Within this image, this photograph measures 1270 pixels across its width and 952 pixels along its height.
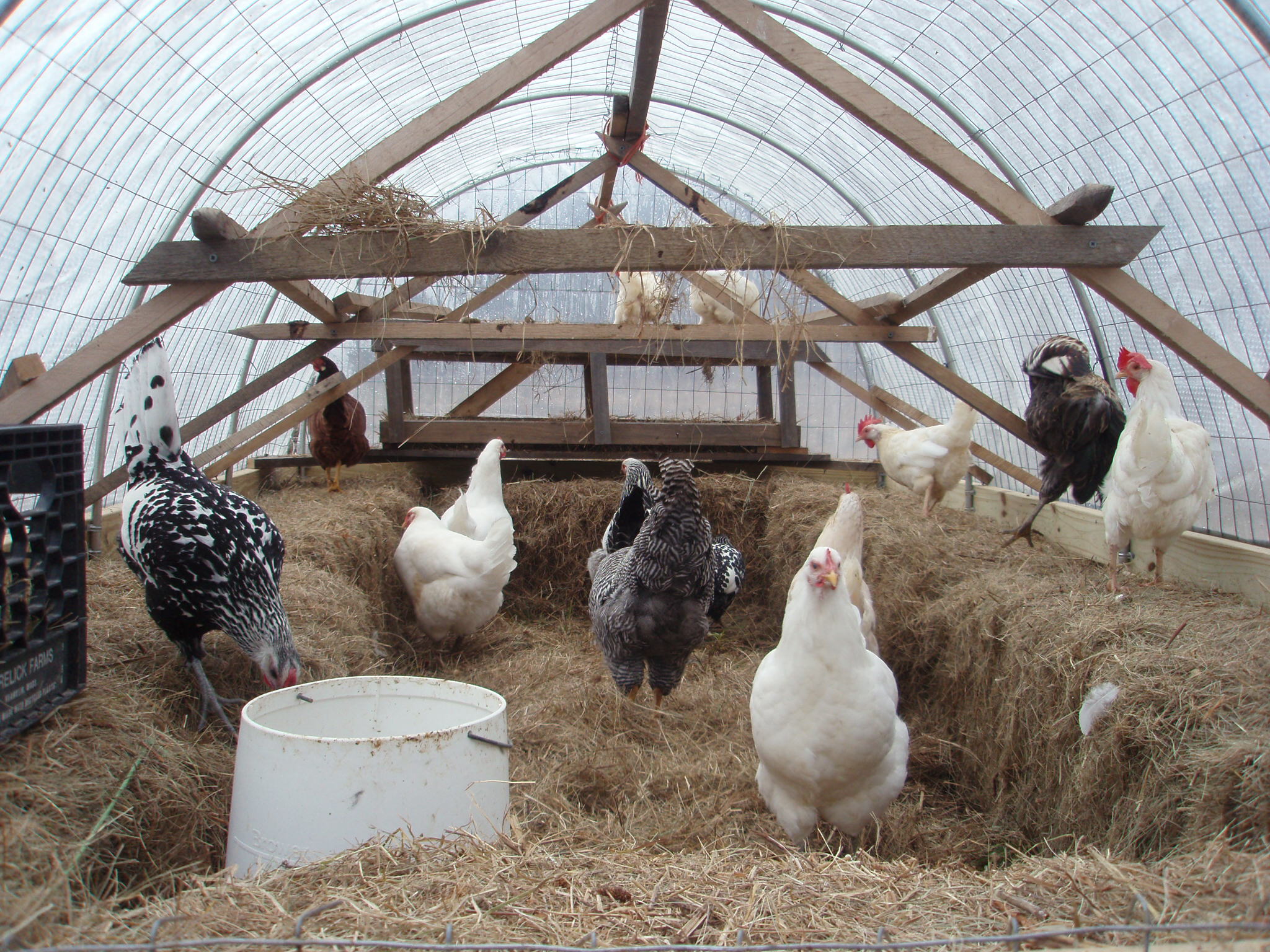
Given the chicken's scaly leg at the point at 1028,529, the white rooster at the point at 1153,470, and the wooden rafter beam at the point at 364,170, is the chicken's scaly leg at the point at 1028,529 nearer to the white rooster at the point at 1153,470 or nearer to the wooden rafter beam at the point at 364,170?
the white rooster at the point at 1153,470

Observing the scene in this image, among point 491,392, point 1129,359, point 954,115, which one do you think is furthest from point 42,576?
point 491,392

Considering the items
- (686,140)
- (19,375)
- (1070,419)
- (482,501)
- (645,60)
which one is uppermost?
(686,140)

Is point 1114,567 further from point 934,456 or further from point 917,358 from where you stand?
point 934,456

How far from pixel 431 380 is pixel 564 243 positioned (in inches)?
212

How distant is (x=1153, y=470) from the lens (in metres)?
3.40

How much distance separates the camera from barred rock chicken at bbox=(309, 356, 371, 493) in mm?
6352

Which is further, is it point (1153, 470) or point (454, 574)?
point (454, 574)

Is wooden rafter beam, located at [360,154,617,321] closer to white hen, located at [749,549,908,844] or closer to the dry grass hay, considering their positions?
the dry grass hay

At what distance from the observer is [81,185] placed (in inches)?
149

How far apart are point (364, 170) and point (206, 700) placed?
2.03m

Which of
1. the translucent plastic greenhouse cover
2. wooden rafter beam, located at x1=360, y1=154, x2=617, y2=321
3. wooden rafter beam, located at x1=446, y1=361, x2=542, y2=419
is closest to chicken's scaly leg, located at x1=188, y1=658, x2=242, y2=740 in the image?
the translucent plastic greenhouse cover

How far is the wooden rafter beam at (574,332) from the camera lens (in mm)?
4152

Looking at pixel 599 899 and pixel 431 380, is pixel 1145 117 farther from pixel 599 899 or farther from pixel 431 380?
pixel 431 380

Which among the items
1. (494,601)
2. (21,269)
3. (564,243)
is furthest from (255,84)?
(494,601)
